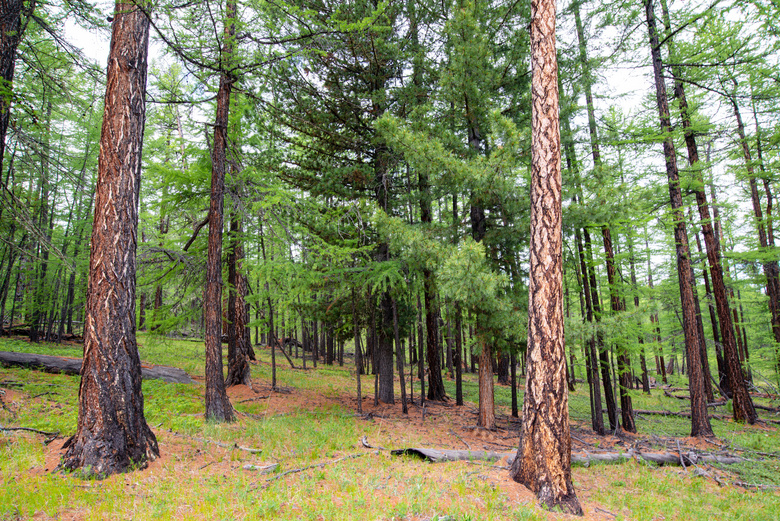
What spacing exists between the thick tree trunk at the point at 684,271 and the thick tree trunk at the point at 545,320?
→ 22.2 ft

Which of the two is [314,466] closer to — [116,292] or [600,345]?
[116,292]

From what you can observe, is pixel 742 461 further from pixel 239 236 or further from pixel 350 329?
pixel 239 236

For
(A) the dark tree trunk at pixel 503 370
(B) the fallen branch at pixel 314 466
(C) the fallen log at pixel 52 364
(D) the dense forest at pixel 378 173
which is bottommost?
(A) the dark tree trunk at pixel 503 370

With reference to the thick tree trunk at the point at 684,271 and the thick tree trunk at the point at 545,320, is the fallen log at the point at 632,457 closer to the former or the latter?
the thick tree trunk at the point at 545,320

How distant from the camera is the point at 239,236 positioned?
9.84 m

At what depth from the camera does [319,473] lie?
5250mm

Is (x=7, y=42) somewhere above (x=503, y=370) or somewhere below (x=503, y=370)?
above

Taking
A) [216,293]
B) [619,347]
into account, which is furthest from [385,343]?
[619,347]

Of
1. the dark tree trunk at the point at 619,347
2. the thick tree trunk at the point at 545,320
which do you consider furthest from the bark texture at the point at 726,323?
the thick tree trunk at the point at 545,320

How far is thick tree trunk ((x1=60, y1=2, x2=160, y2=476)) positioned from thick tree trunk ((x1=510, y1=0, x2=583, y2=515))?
5.10m

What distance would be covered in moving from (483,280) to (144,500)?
5844 millimetres

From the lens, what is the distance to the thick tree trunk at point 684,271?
10.1 metres

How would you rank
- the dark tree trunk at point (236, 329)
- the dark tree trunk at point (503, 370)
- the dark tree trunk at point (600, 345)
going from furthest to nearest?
the dark tree trunk at point (503, 370) < the dark tree trunk at point (236, 329) < the dark tree trunk at point (600, 345)

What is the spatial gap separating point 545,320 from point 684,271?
8.24 m
